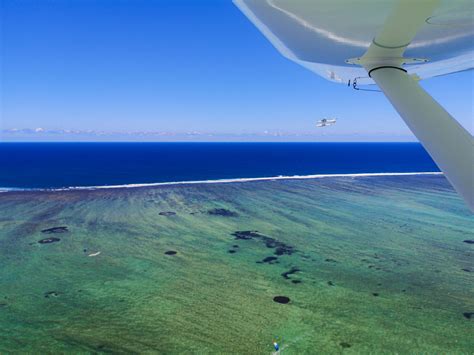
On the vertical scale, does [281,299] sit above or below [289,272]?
below

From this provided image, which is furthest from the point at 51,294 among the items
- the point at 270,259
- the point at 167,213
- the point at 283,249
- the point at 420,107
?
the point at 420,107

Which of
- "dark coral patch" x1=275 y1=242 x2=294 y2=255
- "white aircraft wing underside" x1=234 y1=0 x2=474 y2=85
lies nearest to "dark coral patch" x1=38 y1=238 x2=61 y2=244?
"dark coral patch" x1=275 y1=242 x2=294 y2=255

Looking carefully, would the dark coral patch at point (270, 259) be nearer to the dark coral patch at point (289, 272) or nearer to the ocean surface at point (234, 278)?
the ocean surface at point (234, 278)

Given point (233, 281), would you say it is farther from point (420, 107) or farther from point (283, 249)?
point (420, 107)

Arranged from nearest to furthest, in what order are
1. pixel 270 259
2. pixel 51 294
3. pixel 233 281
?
1. pixel 51 294
2. pixel 233 281
3. pixel 270 259

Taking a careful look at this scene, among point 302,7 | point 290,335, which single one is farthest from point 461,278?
point 302,7

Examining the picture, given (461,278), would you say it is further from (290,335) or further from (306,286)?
(290,335)
